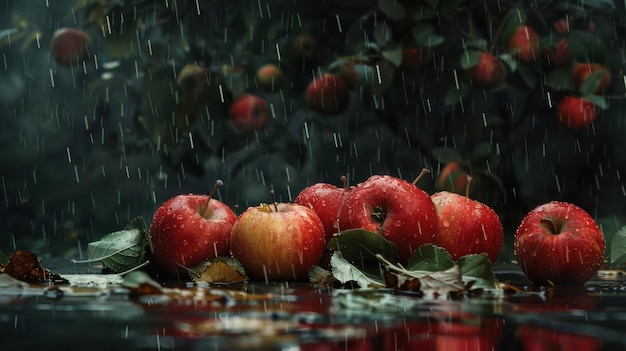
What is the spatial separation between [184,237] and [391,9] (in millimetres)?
794

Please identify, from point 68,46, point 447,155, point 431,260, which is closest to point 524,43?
point 447,155

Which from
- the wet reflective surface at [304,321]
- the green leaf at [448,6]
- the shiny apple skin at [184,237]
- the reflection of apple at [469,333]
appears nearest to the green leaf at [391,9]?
the green leaf at [448,6]

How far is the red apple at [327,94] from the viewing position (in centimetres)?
185

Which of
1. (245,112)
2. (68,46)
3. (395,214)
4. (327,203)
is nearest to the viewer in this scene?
(395,214)

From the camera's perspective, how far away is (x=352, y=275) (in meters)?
1.09

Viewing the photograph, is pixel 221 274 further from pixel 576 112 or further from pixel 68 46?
pixel 68 46

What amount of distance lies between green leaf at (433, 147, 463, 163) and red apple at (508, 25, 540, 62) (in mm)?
233

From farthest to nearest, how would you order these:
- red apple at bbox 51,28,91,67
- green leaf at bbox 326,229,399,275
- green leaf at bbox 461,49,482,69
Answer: red apple at bbox 51,28,91,67 < green leaf at bbox 461,49,482,69 < green leaf at bbox 326,229,399,275

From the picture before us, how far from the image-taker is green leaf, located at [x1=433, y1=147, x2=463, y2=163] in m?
1.85

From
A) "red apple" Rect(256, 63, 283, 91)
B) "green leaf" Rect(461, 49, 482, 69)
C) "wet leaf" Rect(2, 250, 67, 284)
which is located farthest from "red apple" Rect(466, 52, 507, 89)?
"wet leaf" Rect(2, 250, 67, 284)

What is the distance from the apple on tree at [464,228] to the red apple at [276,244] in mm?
175

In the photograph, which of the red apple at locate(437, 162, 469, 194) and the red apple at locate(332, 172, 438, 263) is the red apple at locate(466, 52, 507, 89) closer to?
the red apple at locate(437, 162, 469, 194)

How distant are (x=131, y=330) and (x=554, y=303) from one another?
459 millimetres

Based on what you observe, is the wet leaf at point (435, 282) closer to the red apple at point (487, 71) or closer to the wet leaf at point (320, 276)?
the wet leaf at point (320, 276)
